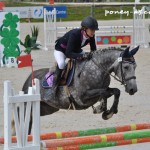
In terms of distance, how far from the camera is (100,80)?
6.43 meters

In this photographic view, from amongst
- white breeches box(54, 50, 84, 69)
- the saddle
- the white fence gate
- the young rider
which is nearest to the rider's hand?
the young rider

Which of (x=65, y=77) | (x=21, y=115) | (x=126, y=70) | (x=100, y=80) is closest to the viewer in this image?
(x=21, y=115)

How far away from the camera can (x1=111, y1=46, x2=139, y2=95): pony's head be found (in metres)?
6.15

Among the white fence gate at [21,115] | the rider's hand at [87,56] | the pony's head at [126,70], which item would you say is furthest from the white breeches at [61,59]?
the white fence gate at [21,115]

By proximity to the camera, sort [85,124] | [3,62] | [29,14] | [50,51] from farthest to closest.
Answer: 1. [29,14]
2. [50,51]
3. [3,62]
4. [85,124]

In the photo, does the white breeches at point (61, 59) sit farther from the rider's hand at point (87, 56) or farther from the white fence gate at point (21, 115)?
the white fence gate at point (21, 115)

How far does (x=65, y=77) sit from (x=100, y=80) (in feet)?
1.76

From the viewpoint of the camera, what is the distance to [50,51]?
796 inches

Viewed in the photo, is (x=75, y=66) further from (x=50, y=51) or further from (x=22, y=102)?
(x=50, y=51)

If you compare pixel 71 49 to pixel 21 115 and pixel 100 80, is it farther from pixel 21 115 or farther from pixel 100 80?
pixel 21 115

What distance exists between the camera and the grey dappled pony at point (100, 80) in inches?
246

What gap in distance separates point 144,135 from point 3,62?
425 inches

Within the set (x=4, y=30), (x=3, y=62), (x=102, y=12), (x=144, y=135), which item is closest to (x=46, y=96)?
(x=144, y=135)

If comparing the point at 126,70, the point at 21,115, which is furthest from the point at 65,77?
the point at 21,115
